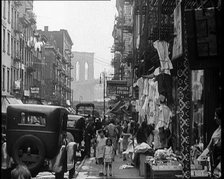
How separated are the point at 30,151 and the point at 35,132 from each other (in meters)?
1.18

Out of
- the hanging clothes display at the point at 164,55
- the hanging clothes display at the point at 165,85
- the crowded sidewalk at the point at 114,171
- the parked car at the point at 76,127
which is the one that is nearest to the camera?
the hanging clothes display at the point at 164,55

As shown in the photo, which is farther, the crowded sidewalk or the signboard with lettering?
the signboard with lettering

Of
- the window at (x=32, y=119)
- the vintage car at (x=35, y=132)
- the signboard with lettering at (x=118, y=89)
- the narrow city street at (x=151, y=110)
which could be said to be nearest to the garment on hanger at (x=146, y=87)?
the narrow city street at (x=151, y=110)

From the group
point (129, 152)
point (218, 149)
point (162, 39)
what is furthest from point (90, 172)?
point (218, 149)

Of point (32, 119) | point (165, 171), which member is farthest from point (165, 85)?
point (32, 119)

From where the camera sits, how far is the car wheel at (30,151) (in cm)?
1041

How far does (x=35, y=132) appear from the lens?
11.8m

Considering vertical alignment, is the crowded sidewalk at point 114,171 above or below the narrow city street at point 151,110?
below

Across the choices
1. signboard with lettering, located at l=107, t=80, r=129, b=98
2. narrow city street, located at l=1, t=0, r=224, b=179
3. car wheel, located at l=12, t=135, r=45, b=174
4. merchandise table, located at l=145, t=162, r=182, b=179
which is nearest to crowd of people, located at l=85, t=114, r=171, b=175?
narrow city street, located at l=1, t=0, r=224, b=179

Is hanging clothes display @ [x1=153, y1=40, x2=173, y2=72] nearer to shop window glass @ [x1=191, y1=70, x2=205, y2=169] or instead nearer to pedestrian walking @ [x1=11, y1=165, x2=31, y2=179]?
shop window glass @ [x1=191, y1=70, x2=205, y2=169]

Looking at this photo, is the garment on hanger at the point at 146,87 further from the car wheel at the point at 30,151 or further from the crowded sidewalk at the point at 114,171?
the car wheel at the point at 30,151

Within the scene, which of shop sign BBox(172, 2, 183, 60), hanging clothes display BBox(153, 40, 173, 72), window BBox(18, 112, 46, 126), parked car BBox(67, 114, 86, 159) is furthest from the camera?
parked car BBox(67, 114, 86, 159)

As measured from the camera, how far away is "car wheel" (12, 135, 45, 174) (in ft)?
34.2

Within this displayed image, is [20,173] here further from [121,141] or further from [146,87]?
[121,141]
